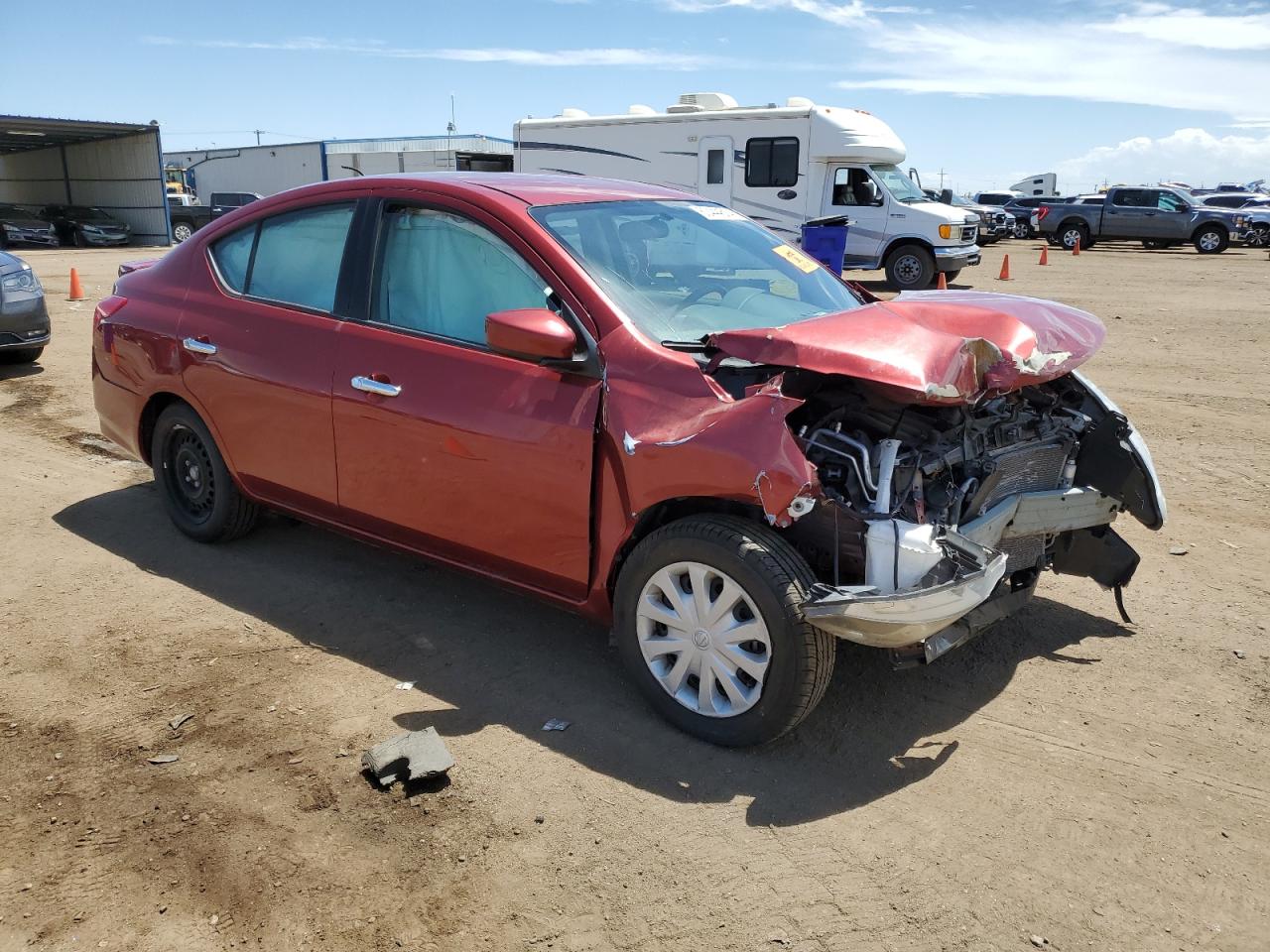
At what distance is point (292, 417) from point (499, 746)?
1773mm

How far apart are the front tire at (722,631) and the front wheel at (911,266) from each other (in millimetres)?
16043

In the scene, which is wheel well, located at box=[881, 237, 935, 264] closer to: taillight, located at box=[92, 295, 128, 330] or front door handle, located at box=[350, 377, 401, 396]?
taillight, located at box=[92, 295, 128, 330]

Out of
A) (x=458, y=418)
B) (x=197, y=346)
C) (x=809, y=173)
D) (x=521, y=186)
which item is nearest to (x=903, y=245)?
(x=809, y=173)

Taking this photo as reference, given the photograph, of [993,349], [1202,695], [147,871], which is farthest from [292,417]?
[1202,695]

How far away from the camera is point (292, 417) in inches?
167

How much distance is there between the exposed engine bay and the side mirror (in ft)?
1.78

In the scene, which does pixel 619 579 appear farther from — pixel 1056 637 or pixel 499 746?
pixel 1056 637

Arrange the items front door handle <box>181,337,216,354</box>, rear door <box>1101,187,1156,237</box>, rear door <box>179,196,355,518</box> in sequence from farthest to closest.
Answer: rear door <box>1101,187,1156,237</box>, front door handle <box>181,337,216,354</box>, rear door <box>179,196,355,518</box>

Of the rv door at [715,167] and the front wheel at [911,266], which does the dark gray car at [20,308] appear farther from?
the front wheel at [911,266]

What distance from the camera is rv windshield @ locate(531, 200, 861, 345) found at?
142 inches

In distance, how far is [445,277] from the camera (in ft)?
12.7

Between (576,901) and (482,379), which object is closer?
(576,901)

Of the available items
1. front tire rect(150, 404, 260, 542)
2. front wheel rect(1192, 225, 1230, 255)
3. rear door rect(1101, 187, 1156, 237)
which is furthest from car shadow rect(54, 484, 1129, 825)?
rear door rect(1101, 187, 1156, 237)

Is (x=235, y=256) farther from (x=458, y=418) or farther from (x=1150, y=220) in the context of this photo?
(x=1150, y=220)
